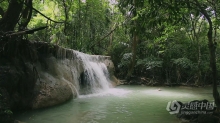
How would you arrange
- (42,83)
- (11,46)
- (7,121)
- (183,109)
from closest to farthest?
(7,121), (183,109), (11,46), (42,83)

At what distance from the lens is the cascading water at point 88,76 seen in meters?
10.9

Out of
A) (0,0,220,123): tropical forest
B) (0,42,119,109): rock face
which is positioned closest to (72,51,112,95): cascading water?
(0,0,220,123): tropical forest

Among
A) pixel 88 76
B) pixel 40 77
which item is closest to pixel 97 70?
pixel 88 76

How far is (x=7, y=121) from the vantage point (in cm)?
455

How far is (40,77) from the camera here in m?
7.77

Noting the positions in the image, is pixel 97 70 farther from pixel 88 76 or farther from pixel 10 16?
pixel 10 16

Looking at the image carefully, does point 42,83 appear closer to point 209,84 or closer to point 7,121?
point 7,121

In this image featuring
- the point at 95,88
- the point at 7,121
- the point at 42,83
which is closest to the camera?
the point at 7,121

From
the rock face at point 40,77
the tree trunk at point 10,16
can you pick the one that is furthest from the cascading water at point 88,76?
the tree trunk at point 10,16

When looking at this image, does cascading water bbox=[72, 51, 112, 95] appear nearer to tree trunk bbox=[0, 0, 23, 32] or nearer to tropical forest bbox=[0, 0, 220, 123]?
tropical forest bbox=[0, 0, 220, 123]

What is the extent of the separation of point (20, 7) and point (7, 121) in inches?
131

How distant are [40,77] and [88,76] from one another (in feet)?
14.5

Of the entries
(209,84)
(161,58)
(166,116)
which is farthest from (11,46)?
(209,84)

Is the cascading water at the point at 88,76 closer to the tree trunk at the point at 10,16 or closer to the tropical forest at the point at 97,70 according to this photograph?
the tropical forest at the point at 97,70
